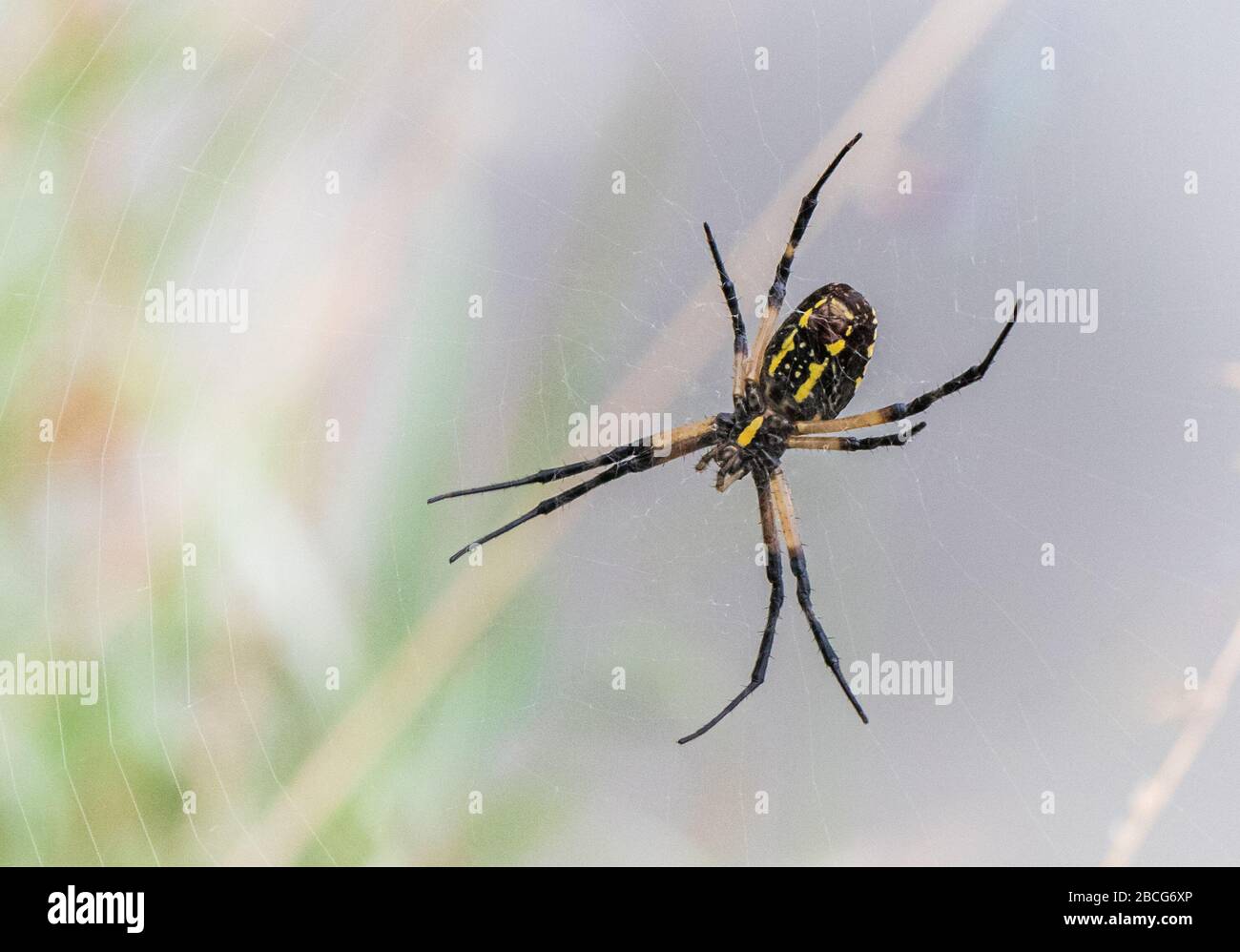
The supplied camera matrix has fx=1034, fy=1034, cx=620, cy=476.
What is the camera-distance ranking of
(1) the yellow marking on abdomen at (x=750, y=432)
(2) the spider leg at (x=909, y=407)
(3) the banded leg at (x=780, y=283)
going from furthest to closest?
1. (1) the yellow marking on abdomen at (x=750, y=432)
2. (3) the banded leg at (x=780, y=283)
3. (2) the spider leg at (x=909, y=407)

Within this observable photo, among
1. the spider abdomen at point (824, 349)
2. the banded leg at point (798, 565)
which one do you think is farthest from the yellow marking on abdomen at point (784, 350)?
the banded leg at point (798, 565)

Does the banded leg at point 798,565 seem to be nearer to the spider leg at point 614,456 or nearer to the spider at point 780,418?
the spider at point 780,418

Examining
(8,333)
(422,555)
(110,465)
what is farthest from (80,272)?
(422,555)

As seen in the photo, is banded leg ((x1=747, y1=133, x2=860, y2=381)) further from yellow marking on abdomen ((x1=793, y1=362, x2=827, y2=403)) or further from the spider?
yellow marking on abdomen ((x1=793, y1=362, x2=827, y2=403))

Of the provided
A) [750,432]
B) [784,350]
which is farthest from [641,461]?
[784,350]

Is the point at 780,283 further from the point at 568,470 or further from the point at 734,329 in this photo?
the point at 568,470

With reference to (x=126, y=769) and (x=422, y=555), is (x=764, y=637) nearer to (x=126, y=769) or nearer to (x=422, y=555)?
(x=422, y=555)
